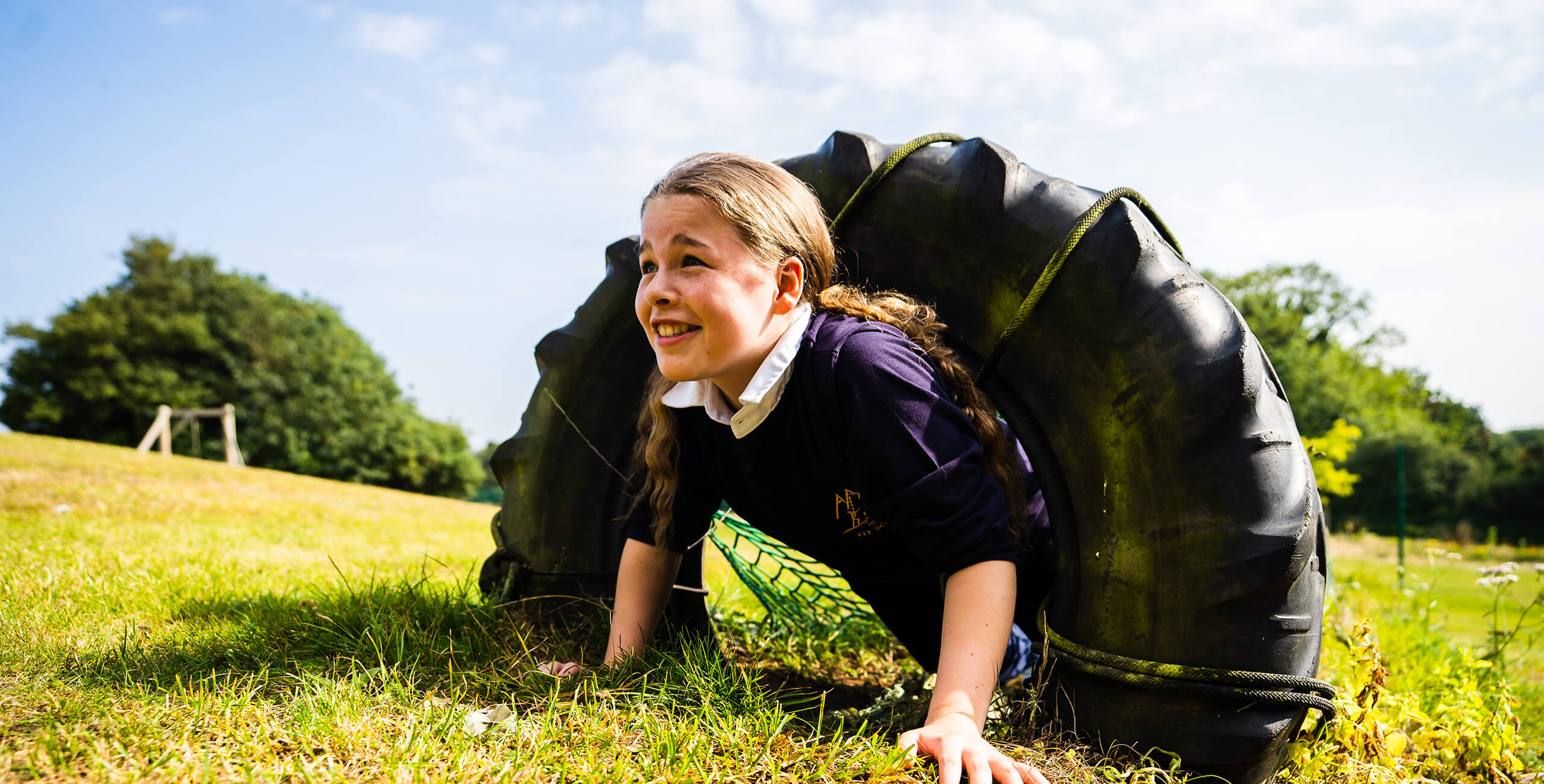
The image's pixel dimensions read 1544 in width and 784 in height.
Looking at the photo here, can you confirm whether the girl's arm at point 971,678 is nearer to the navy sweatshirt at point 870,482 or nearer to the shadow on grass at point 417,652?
the navy sweatshirt at point 870,482

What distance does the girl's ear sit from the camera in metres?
1.86

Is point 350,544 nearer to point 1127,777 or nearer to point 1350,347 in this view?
point 1127,777

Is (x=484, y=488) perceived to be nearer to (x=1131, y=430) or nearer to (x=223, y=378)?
(x=223, y=378)

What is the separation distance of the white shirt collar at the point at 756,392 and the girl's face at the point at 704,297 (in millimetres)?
52

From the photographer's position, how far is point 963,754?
1.45 meters

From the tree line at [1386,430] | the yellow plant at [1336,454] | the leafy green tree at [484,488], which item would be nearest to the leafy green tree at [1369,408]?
Answer: the tree line at [1386,430]

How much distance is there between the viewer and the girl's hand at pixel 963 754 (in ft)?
4.67

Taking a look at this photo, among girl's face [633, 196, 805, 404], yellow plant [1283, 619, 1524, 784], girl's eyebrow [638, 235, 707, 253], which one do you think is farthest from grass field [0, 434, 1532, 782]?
girl's eyebrow [638, 235, 707, 253]

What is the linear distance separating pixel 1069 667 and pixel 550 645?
1.27 m

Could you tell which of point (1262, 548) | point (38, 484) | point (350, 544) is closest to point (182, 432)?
point (38, 484)

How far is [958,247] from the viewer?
1.99m

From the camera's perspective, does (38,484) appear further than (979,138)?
Yes

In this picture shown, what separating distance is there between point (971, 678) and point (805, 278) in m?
0.93

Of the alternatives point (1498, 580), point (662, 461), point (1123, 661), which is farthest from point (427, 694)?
point (1498, 580)
